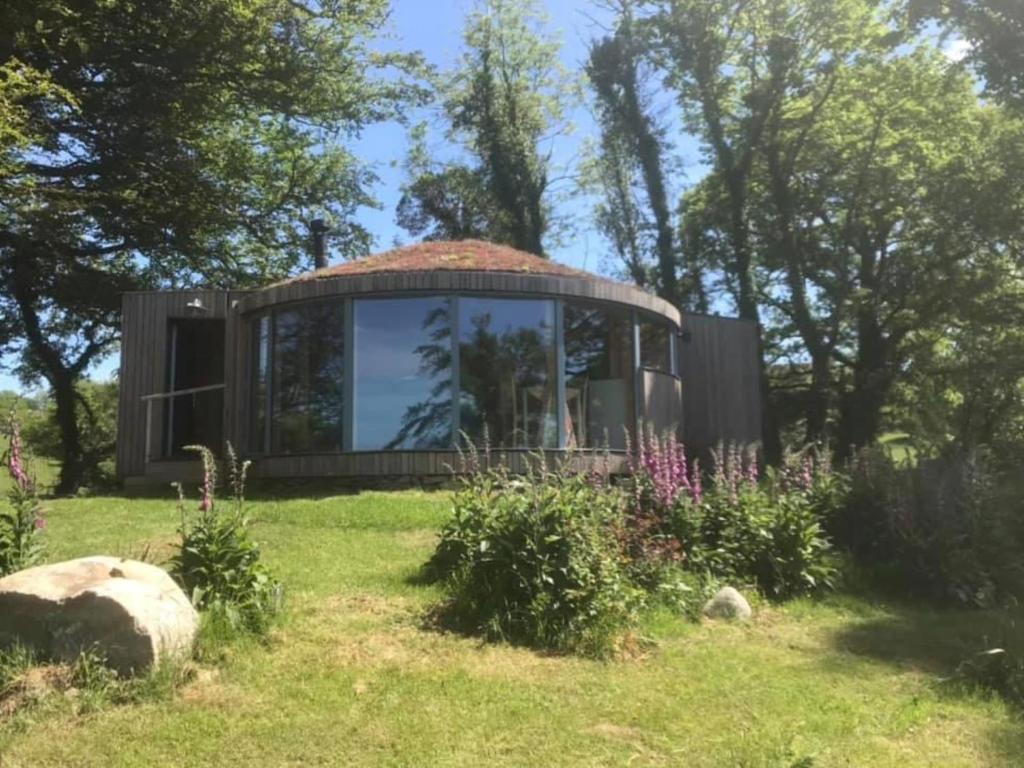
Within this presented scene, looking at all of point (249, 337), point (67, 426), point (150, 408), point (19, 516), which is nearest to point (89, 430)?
point (67, 426)

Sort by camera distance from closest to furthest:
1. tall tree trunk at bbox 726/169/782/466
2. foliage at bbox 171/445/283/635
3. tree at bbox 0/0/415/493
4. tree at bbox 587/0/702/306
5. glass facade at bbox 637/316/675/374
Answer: foliage at bbox 171/445/283/635 → glass facade at bbox 637/316/675/374 → tree at bbox 0/0/415/493 → tall tree trunk at bbox 726/169/782/466 → tree at bbox 587/0/702/306

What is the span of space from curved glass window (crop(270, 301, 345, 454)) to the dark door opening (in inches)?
Answer: 103

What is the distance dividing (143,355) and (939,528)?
1185 cm

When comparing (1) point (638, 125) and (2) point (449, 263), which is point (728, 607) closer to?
(2) point (449, 263)

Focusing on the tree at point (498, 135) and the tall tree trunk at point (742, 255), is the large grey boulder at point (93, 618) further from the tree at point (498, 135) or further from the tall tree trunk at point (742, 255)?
the tree at point (498, 135)

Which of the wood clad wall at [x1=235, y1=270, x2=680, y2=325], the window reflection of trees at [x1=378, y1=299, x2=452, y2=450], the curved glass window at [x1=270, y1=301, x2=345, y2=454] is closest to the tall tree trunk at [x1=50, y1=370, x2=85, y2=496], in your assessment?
the curved glass window at [x1=270, y1=301, x2=345, y2=454]

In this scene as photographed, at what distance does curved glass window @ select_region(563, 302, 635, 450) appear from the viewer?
40.2 ft

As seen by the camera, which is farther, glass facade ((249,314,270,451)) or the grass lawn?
glass facade ((249,314,270,451))

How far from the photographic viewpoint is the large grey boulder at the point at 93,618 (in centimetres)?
413

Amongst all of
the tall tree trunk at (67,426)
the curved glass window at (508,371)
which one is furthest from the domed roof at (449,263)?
the tall tree trunk at (67,426)

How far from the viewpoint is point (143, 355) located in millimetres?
14312

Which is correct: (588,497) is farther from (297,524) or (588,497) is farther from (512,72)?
(512,72)

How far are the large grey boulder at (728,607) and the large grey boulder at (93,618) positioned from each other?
11.3 feet

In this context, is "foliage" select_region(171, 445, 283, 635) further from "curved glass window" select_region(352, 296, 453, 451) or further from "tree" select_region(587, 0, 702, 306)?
"tree" select_region(587, 0, 702, 306)
